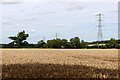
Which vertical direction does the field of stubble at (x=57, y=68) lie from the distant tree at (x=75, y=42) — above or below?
below

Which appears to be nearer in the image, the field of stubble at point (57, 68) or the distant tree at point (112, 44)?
the field of stubble at point (57, 68)

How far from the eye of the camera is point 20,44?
96312 millimetres

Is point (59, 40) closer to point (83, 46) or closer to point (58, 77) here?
point (83, 46)

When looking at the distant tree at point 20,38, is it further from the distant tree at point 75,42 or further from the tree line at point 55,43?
the distant tree at point 75,42

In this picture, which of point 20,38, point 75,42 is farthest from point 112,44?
point 20,38

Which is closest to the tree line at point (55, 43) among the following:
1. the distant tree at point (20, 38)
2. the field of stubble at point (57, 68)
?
the distant tree at point (20, 38)

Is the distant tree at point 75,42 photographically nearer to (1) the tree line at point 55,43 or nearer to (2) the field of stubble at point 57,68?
(1) the tree line at point 55,43

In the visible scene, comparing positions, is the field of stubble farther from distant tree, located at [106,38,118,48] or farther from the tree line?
distant tree, located at [106,38,118,48]

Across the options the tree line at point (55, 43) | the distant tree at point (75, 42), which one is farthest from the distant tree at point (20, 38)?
the distant tree at point (75, 42)

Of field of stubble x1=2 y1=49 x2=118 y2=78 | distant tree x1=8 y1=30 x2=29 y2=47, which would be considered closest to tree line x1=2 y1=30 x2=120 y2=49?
distant tree x1=8 y1=30 x2=29 y2=47

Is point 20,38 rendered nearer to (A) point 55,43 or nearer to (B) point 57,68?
(A) point 55,43

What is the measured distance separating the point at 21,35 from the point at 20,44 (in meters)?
6.48

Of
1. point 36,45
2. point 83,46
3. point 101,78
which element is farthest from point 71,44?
point 101,78

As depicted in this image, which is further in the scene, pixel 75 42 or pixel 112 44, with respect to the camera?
pixel 112 44
